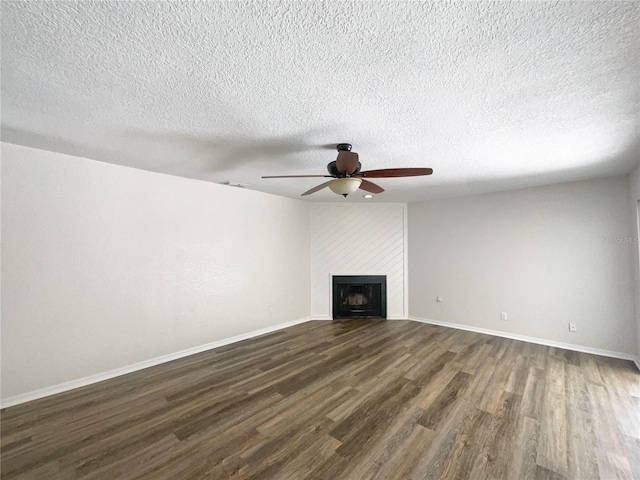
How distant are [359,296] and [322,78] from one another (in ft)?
15.3

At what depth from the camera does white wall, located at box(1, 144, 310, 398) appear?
2.38m

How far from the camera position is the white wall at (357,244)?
210 inches

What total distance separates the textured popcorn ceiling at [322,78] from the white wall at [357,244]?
274 cm

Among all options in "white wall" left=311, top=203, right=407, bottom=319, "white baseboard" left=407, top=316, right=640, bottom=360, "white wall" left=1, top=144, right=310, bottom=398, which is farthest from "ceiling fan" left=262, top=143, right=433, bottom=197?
"white baseboard" left=407, top=316, right=640, bottom=360

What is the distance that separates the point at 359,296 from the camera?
17.9 ft

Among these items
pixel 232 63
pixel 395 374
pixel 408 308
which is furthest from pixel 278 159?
pixel 408 308

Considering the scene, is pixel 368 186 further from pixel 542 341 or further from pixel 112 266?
pixel 542 341

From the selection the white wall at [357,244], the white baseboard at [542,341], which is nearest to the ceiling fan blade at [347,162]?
the white wall at [357,244]

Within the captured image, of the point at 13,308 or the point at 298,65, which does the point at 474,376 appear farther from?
the point at 13,308

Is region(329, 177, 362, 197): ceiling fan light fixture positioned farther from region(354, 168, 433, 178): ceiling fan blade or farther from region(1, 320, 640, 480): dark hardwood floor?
region(1, 320, 640, 480): dark hardwood floor

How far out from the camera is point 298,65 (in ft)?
4.43

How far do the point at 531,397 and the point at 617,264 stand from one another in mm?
2494

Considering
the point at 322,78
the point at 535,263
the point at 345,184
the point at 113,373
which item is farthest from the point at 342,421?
the point at 535,263

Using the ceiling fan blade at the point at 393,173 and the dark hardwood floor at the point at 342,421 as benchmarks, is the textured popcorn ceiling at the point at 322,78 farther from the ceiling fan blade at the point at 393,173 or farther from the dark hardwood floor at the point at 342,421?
the dark hardwood floor at the point at 342,421
